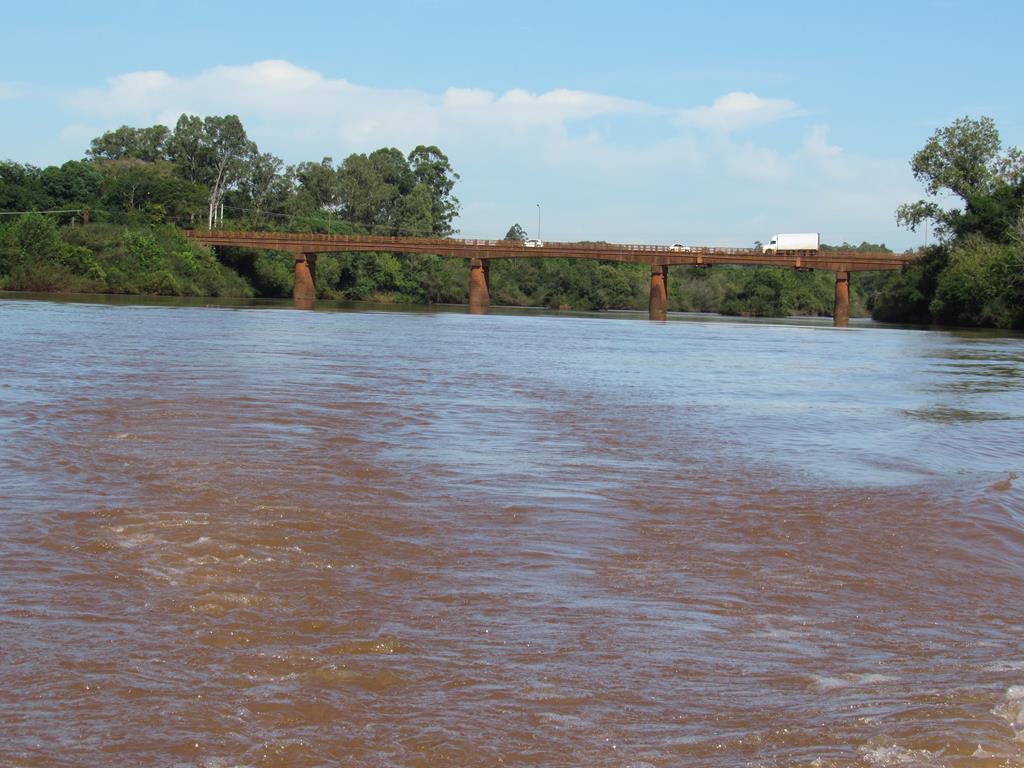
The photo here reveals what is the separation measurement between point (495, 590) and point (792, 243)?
4421 inches

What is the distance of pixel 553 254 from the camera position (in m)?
110

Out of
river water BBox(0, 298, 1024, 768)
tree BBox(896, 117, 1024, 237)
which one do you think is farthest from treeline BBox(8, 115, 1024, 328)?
river water BBox(0, 298, 1024, 768)

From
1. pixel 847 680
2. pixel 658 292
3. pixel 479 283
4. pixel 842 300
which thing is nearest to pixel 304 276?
pixel 479 283

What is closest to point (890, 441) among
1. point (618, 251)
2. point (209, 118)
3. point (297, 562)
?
point (297, 562)

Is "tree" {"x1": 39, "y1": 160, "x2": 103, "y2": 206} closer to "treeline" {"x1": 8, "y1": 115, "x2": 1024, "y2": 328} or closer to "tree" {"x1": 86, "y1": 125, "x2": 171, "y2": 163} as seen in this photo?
"treeline" {"x1": 8, "y1": 115, "x2": 1024, "y2": 328}

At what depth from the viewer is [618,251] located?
110 metres

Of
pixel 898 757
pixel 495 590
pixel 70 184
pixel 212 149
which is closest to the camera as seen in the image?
pixel 898 757

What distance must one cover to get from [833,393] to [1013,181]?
7869cm

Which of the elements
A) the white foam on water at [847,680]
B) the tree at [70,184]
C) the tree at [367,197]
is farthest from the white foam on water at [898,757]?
the tree at [367,197]

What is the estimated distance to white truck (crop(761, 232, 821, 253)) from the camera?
111562 millimetres

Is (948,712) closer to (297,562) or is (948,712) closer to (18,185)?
(297,562)

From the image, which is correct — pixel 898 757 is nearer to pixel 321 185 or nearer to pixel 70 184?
pixel 70 184

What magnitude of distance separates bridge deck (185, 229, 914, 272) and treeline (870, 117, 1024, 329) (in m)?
6.71

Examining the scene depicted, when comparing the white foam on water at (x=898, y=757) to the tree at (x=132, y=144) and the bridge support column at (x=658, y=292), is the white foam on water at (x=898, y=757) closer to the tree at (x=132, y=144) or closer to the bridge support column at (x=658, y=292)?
the bridge support column at (x=658, y=292)
